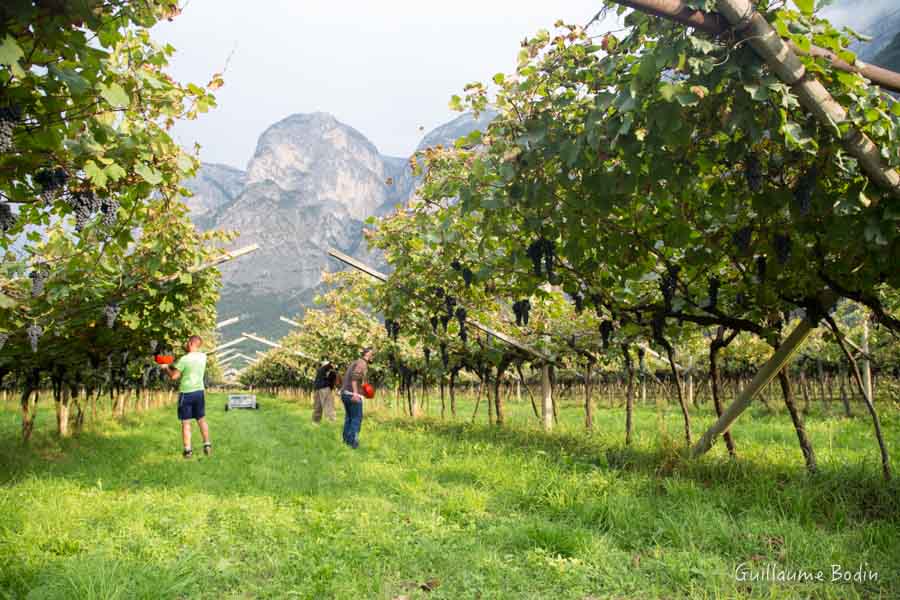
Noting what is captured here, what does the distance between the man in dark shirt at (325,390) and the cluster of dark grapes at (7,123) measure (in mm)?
15351

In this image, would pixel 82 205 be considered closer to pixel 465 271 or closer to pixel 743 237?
pixel 465 271

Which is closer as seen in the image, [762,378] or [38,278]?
[38,278]

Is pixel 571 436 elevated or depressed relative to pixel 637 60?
depressed

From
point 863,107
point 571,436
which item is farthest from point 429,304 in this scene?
point 863,107

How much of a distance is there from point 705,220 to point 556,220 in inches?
56.3

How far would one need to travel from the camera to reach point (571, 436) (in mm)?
10586

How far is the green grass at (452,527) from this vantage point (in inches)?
143

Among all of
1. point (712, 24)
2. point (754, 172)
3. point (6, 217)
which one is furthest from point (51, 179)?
point (754, 172)

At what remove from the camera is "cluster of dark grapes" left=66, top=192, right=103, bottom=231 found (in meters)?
3.71

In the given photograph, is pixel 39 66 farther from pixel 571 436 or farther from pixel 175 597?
pixel 571 436

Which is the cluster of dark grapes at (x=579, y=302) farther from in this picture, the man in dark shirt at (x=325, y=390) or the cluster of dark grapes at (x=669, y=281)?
the man in dark shirt at (x=325, y=390)

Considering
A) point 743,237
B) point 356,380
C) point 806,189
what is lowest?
point 356,380

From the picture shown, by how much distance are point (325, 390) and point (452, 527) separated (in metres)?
17.2

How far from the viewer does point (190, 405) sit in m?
8.80
